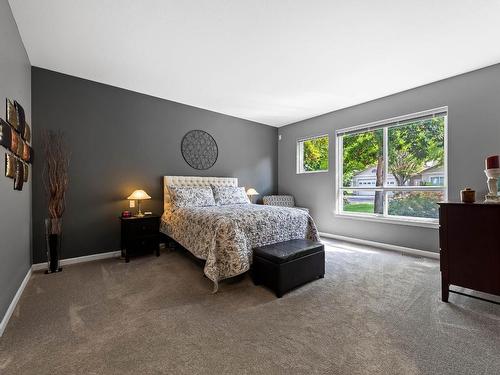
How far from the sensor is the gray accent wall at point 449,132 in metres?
3.01

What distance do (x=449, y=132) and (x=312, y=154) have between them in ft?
8.22

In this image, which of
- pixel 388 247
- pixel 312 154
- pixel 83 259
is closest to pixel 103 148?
pixel 83 259

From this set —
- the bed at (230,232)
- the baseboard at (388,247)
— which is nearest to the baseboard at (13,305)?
the bed at (230,232)

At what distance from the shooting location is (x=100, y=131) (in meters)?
3.47

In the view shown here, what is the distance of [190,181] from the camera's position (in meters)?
4.32

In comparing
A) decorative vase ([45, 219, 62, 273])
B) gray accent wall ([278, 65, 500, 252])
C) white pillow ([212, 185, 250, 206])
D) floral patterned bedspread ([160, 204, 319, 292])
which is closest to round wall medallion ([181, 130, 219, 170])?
white pillow ([212, 185, 250, 206])

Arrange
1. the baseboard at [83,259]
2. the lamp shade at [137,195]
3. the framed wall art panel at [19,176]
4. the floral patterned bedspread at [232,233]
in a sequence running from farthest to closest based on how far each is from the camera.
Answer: the lamp shade at [137,195], the baseboard at [83,259], the floral patterned bedspread at [232,233], the framed wall art panel at [19,176]

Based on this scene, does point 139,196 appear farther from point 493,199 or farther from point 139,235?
point 493,199

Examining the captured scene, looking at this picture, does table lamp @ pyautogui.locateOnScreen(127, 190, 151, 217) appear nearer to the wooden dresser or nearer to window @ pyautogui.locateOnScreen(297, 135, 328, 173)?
window @ pyautogui.locateOnScreen(297, 135, 328, 173)

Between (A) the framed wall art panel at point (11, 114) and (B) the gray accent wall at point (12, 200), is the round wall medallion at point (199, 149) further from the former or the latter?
(A) the framed wall art panel at point (11, 114)

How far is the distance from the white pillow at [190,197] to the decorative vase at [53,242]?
1.50 meters

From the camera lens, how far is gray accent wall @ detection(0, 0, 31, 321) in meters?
1.83

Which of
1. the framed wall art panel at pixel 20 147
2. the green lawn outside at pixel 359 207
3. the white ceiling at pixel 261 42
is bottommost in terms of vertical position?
the green lawn outside at pixel 359 207

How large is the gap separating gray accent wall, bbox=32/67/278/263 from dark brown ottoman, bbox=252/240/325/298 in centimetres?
241
